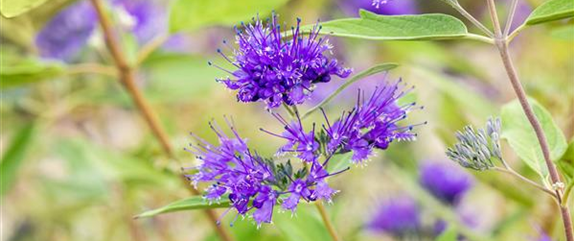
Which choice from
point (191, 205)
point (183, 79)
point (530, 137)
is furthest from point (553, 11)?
point (183, 79)

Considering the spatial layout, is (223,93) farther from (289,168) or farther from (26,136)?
(289,168)

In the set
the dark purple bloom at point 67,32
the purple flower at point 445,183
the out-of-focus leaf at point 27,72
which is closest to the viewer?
the out-of-focus leaf at point 27,72

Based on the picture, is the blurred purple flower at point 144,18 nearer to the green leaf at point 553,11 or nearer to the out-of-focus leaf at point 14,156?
the out-of-focus leaf at point 14,156

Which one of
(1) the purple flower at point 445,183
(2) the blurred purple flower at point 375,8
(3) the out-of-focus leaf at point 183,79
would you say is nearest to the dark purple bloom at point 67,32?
(3) the out-of-focus leaf at point 183,79

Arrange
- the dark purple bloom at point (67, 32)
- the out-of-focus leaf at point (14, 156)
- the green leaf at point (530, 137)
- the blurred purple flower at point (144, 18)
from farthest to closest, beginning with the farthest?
1. the blurred purple flower at point (144, 18)
2. the dark purple bloom at point (67, 32)
3. the out-of-focus leaf at point (14, 156)
4. the green leaf at point (530, 137)

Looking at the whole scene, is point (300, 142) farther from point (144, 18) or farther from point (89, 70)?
point (144, 18)

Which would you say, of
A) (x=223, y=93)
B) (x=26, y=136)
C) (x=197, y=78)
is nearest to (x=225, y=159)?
(x=26, y=136)

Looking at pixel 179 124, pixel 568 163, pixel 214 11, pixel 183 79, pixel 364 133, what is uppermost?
pixel 179 124
